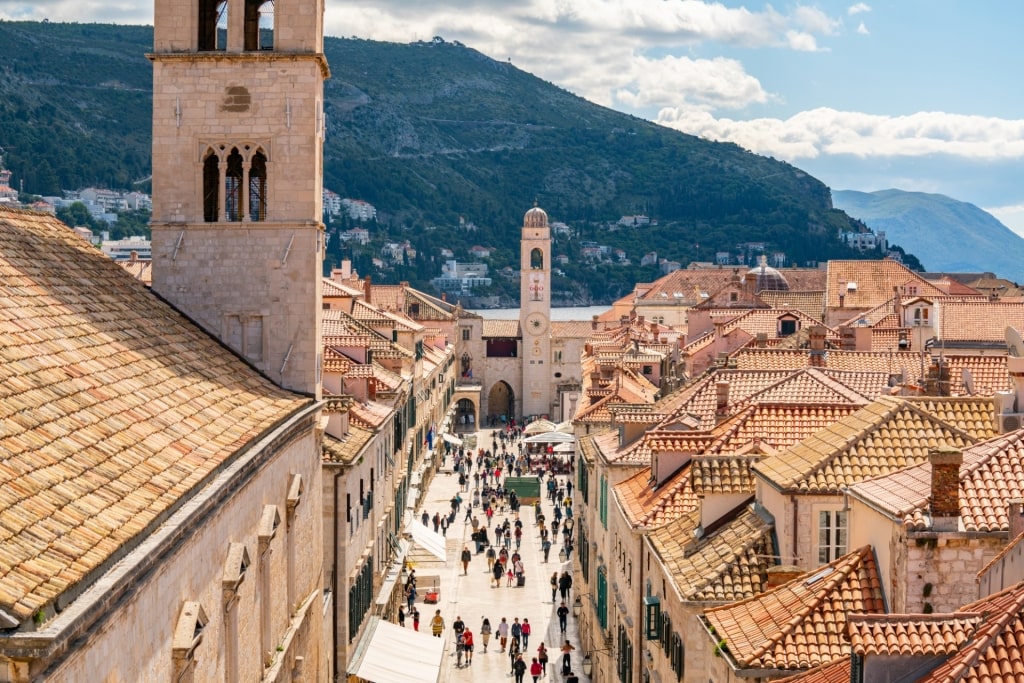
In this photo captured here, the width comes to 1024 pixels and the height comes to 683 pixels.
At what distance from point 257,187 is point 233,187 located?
480 millimetres

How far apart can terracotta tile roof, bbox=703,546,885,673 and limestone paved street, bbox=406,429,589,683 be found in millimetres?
23221

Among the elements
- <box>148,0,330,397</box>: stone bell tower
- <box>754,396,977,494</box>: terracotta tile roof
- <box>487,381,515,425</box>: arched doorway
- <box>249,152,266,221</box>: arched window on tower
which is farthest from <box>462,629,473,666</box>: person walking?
<box>487,381,515,425</box>: arched doorway

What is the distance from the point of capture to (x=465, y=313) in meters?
133

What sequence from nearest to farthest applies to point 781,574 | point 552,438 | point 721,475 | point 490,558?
1. point 781,574
2. point 721,475
3. point 490,558
4. point 552,438

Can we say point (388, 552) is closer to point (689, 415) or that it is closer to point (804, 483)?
point (689, 415)

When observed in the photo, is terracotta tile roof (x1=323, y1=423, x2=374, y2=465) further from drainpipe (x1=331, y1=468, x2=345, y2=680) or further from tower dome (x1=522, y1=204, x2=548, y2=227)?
tower dome (x1=522, y1=204, x2=548, y2=227)

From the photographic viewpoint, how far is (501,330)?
134000 mm

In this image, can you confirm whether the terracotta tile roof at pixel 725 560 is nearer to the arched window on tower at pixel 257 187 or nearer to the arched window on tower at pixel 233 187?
the arched window on tower at pixel 257 187

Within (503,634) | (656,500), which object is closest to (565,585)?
(503,634)

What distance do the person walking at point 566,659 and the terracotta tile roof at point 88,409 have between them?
18.5 meters

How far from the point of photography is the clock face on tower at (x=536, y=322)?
131625 millimetres

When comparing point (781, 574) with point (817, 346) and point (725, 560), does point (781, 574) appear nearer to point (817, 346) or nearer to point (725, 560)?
point (725, 560)

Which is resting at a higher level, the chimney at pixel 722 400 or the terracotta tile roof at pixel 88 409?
the terracotta tile roof at pixel 88 409

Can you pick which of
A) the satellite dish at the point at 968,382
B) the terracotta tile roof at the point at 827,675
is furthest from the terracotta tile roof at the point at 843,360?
the terracotta tile roof at the point at 827,675
